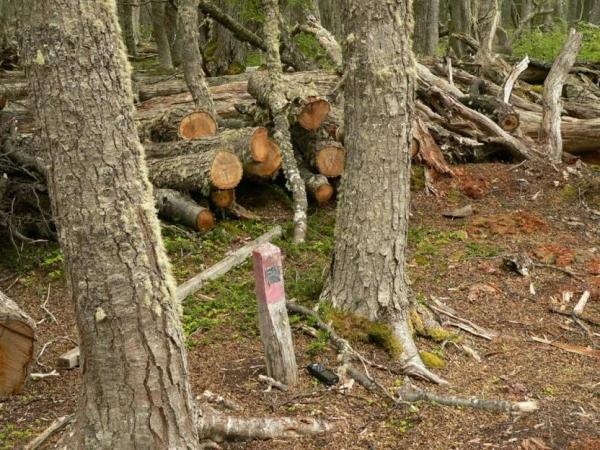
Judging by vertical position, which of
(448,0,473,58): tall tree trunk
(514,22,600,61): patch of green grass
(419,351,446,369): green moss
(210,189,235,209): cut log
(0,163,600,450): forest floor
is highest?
(448,0,473,58): tall tree trunk

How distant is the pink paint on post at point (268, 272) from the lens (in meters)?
4.32

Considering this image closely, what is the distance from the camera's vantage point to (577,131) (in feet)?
36.4

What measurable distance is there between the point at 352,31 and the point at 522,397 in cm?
306

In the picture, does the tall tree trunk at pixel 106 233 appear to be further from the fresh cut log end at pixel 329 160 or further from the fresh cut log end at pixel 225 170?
the fresh cut log end at pixel 329 160

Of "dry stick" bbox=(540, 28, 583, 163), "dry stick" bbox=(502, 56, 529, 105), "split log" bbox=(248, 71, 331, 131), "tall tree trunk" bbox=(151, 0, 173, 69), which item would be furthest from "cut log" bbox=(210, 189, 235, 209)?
"tall tree trunk" bbox=(151, 0, 173, 69)

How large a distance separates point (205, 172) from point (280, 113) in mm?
1339

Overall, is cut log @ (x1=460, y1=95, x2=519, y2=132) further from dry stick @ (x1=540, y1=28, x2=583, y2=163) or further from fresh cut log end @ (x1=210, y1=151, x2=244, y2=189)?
fresh cut log end @ (x1=210, y1=151, x2=244, y2=189)

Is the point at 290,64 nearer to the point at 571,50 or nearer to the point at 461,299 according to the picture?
the point at 571,50

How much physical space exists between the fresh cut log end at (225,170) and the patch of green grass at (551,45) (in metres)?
12.7

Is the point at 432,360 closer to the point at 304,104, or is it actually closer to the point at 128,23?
the point at 304,104

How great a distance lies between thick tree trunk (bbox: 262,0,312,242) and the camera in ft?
27.0

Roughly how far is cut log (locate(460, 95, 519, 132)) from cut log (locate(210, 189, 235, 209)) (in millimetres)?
5188

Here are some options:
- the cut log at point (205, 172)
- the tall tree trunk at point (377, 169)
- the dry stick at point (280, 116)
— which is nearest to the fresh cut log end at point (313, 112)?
the dry stick at point (280, 116)

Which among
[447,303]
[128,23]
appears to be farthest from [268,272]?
[128,23]
